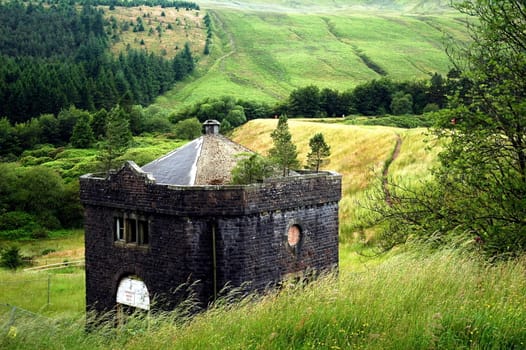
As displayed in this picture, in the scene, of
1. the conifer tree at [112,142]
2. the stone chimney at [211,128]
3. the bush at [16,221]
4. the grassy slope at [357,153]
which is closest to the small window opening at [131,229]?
the stone chimney at [211,128]

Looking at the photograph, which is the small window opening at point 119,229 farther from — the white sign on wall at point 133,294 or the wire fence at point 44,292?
the wire fence at point 44,292

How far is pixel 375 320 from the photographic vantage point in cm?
889

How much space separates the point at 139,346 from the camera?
931cm

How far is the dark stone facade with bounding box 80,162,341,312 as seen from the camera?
18312 millimetres

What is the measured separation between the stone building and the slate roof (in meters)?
0.04

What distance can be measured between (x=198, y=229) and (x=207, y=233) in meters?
0.30

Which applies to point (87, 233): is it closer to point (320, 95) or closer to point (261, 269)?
point (261, 269)

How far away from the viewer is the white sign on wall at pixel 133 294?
19731mm

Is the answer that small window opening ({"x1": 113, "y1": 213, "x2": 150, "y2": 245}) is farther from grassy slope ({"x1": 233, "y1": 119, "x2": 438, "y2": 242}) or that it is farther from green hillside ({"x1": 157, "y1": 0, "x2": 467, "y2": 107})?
green hillside ({"x1": 157, "y1": 0, "x2": 467, "y2": 107})

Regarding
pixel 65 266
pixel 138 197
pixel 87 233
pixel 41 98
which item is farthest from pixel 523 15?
pixel 41 98

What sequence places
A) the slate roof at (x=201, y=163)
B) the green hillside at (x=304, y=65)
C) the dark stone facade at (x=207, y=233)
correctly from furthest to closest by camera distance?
the green hillside at (x=304, y=65) → the slate roof at (x=201, y=163) → the dark stone facade at (x=207, y=233)

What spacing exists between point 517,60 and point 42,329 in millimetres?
12489

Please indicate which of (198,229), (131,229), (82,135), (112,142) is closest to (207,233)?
(198,229)

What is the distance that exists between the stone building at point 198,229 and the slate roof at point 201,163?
1.4 inches
